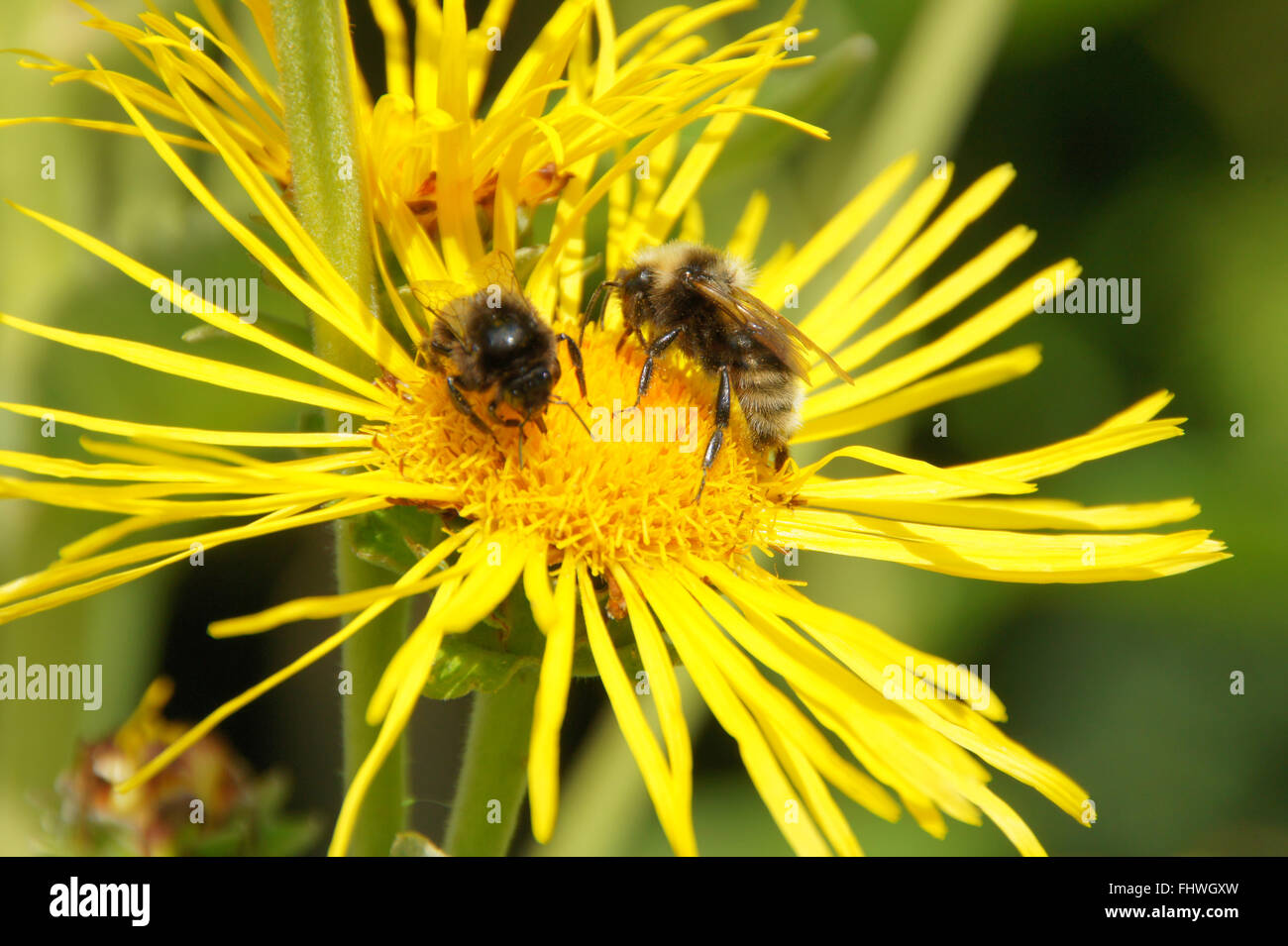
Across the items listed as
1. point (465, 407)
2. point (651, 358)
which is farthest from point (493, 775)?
point (651, 358)

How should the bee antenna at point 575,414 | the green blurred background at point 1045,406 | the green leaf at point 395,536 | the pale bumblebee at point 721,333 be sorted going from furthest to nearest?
the green blurred background at point 1045,406, the pale bumblebee at point 721,333, the bee antenna at point 575,414, the green leaf at point 395,536

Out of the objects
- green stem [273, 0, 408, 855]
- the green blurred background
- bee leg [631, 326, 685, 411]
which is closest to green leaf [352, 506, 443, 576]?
green stem [273, 0, 408, 855]

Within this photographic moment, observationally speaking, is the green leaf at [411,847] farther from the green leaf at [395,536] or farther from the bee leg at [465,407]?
the bee leg at [465,407]

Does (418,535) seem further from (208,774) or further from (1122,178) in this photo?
(1122,178)

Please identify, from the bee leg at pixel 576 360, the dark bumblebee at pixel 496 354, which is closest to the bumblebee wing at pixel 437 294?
the dark bumblebee at pixel 496 354

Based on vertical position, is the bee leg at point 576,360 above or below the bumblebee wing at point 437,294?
below

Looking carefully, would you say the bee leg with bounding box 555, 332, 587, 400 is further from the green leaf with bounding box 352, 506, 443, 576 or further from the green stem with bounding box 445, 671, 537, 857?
the green stem with bounding box 445, 671, 537, 857

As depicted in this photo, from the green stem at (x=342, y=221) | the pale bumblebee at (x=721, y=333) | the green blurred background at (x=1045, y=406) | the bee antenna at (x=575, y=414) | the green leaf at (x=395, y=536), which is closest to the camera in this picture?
the green stem at (x=342, y=221)
